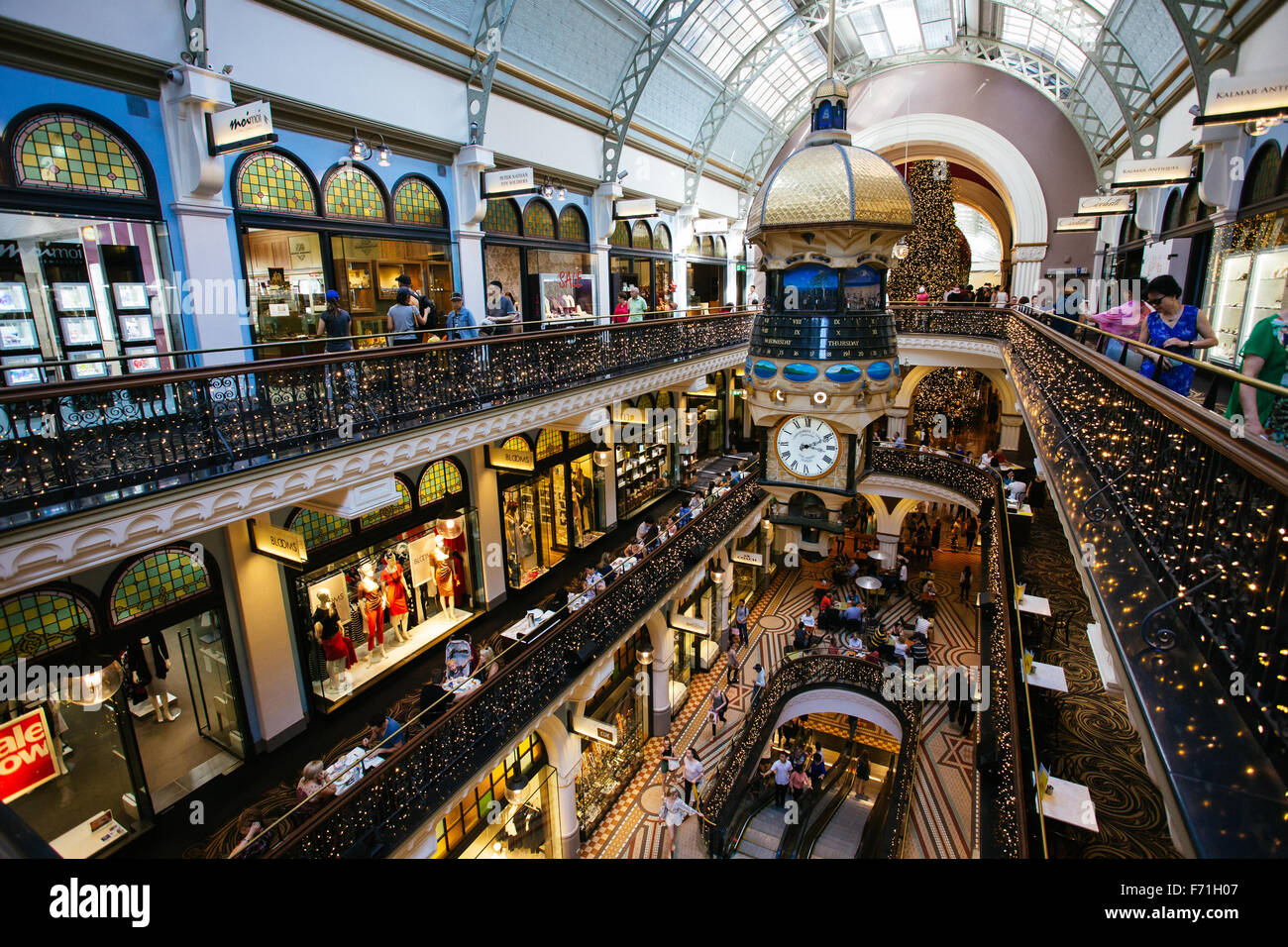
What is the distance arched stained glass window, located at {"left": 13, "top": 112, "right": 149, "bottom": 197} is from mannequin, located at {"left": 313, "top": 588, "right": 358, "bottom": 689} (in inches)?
211

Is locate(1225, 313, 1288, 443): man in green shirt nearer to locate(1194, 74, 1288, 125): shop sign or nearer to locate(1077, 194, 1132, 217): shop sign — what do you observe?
locate(1194, 74, 1288, 125): shop sign

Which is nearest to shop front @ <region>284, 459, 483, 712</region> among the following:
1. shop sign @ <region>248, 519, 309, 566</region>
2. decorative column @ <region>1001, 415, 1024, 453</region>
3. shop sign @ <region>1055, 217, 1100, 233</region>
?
shop sign @ <region>248, 519, 309, 566</region>

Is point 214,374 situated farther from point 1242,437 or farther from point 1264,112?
point 1264,112

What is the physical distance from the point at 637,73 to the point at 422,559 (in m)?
12.1

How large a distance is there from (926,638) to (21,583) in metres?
16.5

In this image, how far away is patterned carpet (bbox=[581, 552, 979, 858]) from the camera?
11.9 meters

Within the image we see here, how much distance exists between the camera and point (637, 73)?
14.9 m

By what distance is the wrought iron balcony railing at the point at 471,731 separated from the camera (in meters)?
5.93

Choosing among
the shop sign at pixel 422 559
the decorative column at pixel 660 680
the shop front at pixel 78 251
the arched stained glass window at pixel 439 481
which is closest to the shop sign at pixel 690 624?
the decorative column at pixel 660 680

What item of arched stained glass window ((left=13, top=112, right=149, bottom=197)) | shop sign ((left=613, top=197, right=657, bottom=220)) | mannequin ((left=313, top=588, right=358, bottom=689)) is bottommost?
mannequin ((left=313, top=588, right=358, bottom=689))

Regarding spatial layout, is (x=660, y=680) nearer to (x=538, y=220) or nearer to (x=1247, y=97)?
(x=538, y=220)

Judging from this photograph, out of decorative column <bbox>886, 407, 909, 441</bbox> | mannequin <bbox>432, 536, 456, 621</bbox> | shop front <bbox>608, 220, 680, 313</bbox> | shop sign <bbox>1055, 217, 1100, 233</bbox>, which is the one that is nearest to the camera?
mannequin <bbox>432, 536, 456, 621</bbox>

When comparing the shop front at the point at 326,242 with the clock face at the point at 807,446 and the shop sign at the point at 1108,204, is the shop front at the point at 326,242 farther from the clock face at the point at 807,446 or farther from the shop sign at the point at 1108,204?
the shop sign at the point at 1108,204

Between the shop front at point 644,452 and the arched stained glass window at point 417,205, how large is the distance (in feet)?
19.8
